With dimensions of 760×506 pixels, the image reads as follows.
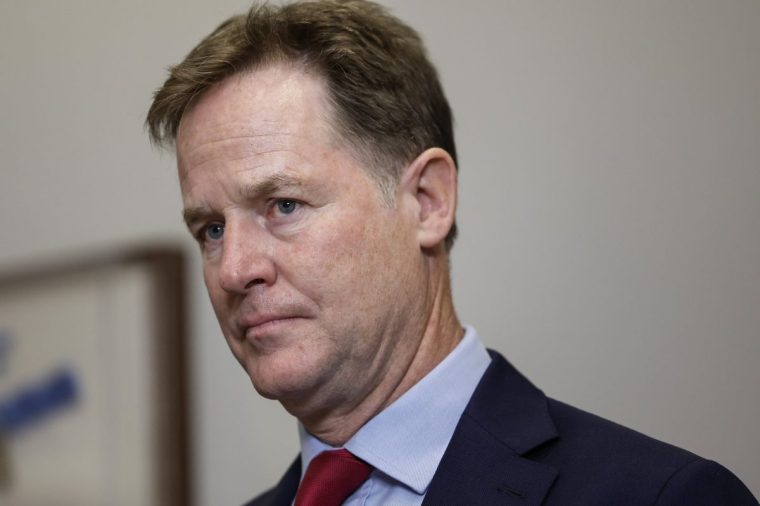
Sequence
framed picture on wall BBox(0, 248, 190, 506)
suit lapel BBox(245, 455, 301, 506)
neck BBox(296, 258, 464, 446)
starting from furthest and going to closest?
framed picture on wall BBox(0, 248, 190, 506), suit lapel BBox(245, 455, 301, 506), neck BBox(296, 258, 464, 446)

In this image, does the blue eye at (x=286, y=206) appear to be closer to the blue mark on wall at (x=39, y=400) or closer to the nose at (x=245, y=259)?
the nose at (x=245, y=259)

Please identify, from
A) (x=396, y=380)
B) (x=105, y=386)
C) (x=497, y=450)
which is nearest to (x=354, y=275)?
(x=396, y=380)

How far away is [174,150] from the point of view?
180 cm

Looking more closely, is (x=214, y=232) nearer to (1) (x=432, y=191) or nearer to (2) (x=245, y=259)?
(2) (x=245, y=259)

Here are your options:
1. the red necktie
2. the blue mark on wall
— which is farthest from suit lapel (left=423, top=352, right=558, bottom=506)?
the blue mark on wall

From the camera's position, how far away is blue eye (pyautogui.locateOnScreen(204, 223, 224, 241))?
1561mm

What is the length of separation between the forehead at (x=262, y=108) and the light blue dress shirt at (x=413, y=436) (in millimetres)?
411

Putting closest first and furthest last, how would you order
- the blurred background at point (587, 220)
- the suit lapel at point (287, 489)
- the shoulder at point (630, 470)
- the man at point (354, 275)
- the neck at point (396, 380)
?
the shoulder at point (630, 470) < the man at point (354, 275) < the neck at point (396, 380) < the suit lapel at point (287, 489) < the blurred background at point (587, 220)

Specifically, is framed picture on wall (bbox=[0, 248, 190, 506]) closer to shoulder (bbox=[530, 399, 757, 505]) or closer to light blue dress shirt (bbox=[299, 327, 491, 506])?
light blue dress shirt (bbox=[299, 327, 491, 506])

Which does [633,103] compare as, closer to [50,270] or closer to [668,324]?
[668,324]

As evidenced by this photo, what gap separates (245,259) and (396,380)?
0.30 meters

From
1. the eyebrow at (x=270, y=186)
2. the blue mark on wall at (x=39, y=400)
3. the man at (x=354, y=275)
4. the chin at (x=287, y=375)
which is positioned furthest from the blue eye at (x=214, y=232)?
the blue mark on wall at (x=39, y=400)

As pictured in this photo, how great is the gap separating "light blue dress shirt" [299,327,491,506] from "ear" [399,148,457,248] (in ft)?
0.64

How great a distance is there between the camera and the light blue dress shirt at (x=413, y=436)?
58.3 inches
